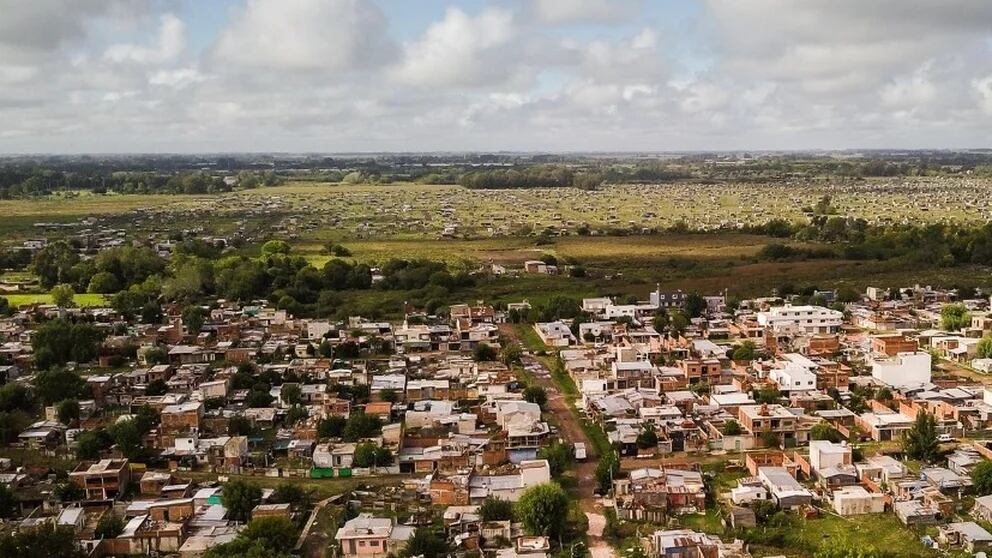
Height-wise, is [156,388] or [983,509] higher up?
[983,509]

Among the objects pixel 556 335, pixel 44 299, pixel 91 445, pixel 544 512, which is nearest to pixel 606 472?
pixel 544 512

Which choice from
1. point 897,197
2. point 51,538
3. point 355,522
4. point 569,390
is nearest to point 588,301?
Result: point 569,390

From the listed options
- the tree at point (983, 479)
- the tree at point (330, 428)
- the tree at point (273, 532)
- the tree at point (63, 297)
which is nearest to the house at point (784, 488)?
the tree at point (983, 479)

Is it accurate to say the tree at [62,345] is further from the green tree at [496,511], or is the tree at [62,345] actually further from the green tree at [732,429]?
the green tree at [732,429]

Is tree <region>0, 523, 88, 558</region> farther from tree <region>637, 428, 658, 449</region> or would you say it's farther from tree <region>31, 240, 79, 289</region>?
tree <region>31, 240, 79, 289</region>

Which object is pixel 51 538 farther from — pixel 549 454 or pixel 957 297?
pixel 957 297

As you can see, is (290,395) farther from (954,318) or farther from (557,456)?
(954,318)

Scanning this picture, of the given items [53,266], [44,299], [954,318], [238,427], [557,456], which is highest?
[53,266]

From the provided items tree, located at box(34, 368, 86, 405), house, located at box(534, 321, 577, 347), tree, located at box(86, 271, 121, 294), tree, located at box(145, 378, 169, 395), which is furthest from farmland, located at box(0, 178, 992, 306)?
tree, located at box(34, 368, 86, 405)
